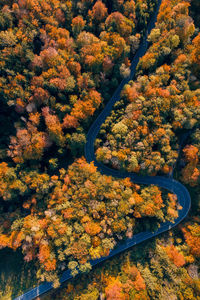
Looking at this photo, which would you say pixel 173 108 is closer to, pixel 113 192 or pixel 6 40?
pixel 113 192

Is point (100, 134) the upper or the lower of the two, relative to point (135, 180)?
upper

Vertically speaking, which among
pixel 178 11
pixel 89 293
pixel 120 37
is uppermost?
pixel 178 11

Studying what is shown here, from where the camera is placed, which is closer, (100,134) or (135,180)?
(100,134)

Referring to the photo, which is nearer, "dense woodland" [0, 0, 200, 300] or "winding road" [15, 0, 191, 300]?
"dense woodland" [0, 0, 200, 300]

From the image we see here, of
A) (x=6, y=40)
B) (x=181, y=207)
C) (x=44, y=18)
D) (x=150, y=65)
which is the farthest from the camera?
(x=181, y=207)

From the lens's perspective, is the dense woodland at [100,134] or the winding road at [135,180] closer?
the dense woodland at [100,134]

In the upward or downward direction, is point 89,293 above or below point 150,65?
below

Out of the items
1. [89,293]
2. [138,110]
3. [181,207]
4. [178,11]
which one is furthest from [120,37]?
[89,293]

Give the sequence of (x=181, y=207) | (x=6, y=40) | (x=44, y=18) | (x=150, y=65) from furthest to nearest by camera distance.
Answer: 1. (x=181, y=207)
2. (x=150, y=65)
3. (x=44, y=18)
4. (x=6, y=40)
